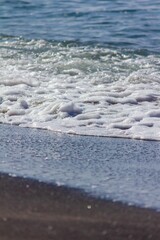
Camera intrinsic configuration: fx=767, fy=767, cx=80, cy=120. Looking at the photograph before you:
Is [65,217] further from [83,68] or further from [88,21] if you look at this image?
[88,21]

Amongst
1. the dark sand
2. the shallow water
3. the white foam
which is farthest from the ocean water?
the dark sand

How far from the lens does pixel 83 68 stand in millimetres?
8945

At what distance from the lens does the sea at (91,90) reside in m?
4.77

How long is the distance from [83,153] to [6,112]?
5.28 ft

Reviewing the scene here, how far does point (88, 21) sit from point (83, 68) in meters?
4.62

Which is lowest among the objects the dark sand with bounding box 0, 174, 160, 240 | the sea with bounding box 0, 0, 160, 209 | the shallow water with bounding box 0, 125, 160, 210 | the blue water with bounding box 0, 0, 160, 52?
the blue water with bounding box 0, 0, 160, 52

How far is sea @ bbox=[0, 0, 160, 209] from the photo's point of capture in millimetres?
4773

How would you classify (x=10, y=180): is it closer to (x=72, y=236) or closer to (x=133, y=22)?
(x=72, y=236)

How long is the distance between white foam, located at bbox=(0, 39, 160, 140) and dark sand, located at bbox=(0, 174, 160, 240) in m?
1.82

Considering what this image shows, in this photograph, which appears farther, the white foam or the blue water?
the blue water

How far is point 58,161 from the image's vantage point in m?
5.03

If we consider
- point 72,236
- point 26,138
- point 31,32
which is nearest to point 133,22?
point 31,32

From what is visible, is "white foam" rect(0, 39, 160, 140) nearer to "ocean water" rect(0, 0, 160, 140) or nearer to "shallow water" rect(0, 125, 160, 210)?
"ocean water" rect(0, 0, 160, 140)

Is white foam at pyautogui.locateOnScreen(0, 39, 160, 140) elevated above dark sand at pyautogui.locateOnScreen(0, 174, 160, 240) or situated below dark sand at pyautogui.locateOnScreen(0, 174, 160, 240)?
below
